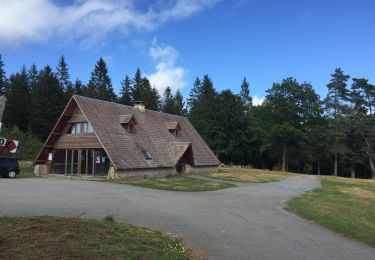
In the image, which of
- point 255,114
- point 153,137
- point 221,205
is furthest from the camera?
point 255,114

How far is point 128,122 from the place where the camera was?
129ft

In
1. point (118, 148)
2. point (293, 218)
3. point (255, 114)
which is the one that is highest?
point (255, 114)

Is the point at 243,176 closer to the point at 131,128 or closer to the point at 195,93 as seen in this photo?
the point at 131,128

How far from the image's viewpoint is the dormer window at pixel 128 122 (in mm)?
39469

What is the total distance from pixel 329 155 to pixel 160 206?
6303cm

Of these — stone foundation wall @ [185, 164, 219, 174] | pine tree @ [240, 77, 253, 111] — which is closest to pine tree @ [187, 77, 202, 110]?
pine tree @ [240, 77, 253, 111]

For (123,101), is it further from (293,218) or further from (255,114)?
(293,218)

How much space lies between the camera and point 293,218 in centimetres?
1733

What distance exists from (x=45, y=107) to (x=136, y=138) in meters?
37.7

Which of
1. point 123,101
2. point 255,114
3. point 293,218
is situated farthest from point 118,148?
point 123,101

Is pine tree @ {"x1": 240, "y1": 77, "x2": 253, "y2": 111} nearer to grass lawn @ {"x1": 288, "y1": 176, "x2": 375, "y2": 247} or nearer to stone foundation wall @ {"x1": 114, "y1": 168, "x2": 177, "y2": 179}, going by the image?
stone foundation wall @ {"x1": 114, "y1": 168, "x2": 177, "y2": 179}

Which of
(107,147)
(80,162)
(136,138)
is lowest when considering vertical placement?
(80,162)

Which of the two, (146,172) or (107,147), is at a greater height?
(107,147)

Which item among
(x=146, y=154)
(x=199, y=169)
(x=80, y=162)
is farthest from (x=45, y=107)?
(x=146, y=154)
